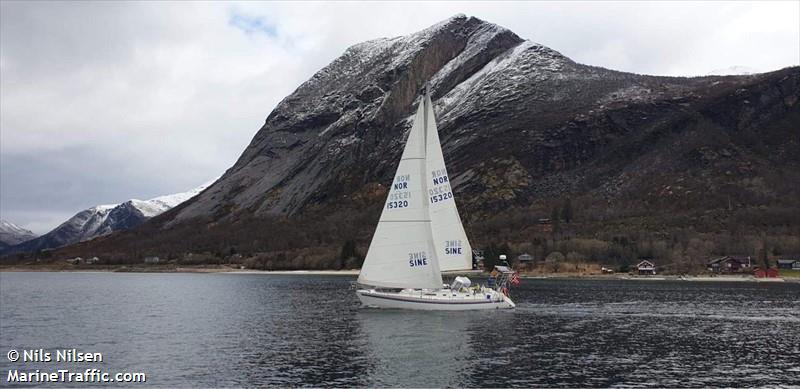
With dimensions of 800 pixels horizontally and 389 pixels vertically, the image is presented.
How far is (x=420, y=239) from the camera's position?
73.5 metres

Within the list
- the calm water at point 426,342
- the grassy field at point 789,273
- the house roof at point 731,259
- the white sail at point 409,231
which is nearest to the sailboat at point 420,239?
the white sail at point 409,231

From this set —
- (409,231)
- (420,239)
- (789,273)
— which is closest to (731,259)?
(789,273)

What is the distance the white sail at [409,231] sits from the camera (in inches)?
2896

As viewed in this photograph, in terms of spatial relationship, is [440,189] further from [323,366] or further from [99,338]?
[99,338]

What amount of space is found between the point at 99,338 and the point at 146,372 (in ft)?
64.9

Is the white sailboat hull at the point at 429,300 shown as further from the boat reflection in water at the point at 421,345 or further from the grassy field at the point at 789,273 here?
the grassy field at the point at 789,273

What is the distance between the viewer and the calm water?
4509 centimetres

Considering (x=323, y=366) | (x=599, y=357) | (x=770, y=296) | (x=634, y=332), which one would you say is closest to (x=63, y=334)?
(x=323, y=366)

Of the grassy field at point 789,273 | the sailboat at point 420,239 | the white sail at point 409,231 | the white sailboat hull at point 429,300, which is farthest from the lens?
the grassy field at point 789,273

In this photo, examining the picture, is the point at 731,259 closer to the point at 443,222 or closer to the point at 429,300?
the point at 443,222

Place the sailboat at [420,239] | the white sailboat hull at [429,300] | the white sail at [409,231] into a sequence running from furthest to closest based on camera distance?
1. the white sailboat hull at [429,300]
2. the sailboat at [420,239]
3. the white sail at [409,231]

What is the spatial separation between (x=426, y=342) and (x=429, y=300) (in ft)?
61.9

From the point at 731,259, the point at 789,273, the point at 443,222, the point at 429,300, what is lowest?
the point at 789,273

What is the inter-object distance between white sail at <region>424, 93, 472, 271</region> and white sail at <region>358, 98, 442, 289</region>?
295 centimetres
